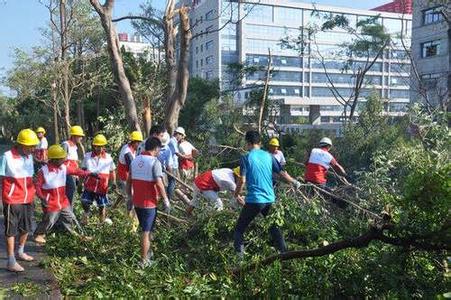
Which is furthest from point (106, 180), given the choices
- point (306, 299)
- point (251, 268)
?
point (306, 299)

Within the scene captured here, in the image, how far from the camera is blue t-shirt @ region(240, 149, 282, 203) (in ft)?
19.9

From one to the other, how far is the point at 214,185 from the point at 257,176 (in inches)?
73.9

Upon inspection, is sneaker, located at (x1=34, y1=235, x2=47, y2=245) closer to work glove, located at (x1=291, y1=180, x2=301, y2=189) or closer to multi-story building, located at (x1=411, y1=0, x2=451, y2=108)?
work glove, located at (x1=291, y1=180, x2=301, y2=189)

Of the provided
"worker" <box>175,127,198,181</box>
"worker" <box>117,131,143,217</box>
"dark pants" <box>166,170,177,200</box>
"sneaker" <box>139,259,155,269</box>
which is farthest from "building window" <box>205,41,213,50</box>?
"sneaker" <box>139,259,155,269</box>

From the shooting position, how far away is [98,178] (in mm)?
8023

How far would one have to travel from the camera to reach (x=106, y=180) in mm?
8094

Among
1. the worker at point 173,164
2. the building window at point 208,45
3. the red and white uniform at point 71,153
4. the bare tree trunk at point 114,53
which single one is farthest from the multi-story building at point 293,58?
the red and white uniform at point 71,153

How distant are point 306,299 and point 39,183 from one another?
12.8 feet

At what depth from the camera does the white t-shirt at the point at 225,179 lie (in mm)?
7730

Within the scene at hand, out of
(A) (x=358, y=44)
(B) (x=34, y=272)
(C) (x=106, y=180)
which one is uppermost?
(A) (x=358, y=44)

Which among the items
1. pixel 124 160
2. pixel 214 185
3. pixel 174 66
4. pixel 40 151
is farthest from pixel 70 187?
pixel 40 151

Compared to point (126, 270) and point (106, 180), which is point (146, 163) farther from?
point (106, 180)

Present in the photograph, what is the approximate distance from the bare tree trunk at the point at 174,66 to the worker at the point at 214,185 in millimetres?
3089

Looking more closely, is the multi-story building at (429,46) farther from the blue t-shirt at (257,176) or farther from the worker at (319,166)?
the blue t-shirt at (257,176)
